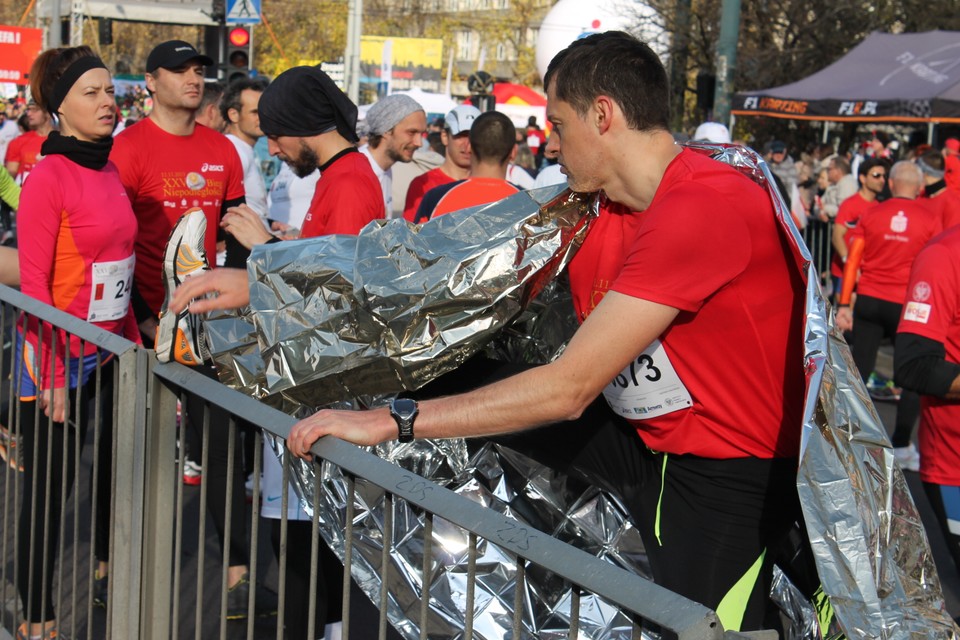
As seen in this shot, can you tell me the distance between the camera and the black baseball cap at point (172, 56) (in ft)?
15.5

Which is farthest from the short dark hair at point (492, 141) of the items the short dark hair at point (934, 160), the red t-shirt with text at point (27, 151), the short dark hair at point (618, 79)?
the red t-shirt with text at point (27, 151)

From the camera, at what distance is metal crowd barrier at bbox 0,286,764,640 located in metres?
1.72

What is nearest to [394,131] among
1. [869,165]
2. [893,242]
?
[893,242]

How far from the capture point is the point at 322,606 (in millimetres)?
3506

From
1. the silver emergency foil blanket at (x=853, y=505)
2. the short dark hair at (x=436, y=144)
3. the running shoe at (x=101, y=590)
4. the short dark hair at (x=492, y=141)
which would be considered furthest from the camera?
the short dark hair at (x=436, y=144)

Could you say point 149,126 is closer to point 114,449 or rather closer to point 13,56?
point 114,449

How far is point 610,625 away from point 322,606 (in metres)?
1.28

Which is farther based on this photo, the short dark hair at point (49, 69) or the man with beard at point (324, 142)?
the short dark hair at point (49, 69)

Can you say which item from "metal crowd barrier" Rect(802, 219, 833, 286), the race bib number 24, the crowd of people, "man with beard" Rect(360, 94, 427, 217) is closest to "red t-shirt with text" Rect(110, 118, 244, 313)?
the crowd of people

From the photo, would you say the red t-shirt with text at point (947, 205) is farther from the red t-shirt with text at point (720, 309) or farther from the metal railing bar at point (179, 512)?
the metal railing bar at point (179, 512)

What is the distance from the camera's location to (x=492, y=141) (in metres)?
6.01

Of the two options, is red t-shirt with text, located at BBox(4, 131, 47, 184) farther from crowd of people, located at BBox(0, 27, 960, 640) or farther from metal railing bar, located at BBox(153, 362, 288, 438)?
metal railing bar, located at BBox(153, 362, 288, 438)

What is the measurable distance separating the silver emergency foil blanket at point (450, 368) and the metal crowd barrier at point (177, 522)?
173mm

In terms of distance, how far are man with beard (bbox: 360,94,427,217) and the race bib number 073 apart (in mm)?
3552
